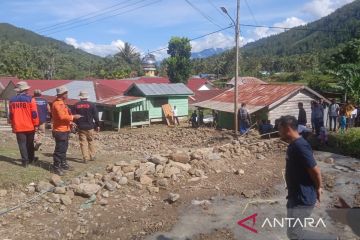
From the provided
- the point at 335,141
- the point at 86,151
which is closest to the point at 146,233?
the point at 86,151

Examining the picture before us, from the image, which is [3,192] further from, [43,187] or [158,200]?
[158,200]

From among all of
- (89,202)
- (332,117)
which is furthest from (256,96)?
(89,202)

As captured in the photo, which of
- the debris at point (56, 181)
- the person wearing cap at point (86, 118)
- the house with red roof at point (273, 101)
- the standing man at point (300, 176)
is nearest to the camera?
the standing man at point (300, 176)

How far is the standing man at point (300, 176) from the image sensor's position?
4246 millimetres

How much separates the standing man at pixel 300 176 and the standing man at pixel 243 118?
1380cm

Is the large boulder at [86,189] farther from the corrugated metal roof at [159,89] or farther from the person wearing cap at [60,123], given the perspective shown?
the corrugated metal roof at [159,89]

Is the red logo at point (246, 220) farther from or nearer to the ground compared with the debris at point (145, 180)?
nearer to the ground

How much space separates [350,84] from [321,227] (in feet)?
58.8

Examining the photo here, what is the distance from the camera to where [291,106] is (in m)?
20.4

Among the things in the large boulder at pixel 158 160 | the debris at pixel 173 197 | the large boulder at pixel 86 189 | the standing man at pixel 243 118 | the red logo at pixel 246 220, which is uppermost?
the standing man at pixel 243 118

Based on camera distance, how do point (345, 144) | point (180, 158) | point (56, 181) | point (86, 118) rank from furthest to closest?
point (345, 144) → point (180, 158) → point (86, 118) → point (56, 181)

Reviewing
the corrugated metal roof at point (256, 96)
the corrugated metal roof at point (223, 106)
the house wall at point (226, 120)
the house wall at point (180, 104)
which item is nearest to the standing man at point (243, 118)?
the corrugated metal roof at point (223, 106)

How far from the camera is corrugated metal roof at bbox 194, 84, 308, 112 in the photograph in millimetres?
19984

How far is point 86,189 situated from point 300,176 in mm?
4553
